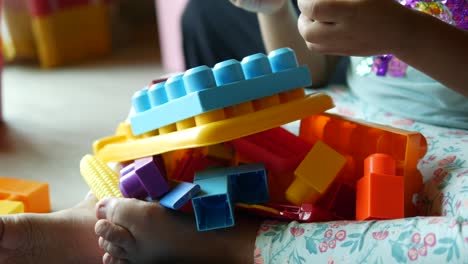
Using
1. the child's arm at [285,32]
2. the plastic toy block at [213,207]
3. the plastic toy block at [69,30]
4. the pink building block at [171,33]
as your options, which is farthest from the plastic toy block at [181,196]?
the plastic toy block at [69,30]

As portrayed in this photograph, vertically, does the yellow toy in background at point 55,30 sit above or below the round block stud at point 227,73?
above

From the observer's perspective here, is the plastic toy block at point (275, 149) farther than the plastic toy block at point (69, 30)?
No

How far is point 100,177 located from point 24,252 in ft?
0.45

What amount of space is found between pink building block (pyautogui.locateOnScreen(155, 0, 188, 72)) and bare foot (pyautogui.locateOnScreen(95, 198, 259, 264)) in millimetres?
819

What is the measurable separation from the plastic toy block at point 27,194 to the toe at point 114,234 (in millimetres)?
245

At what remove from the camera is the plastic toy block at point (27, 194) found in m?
0.89

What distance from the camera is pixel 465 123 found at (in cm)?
83

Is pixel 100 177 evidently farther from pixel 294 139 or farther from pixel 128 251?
pixel 294 139

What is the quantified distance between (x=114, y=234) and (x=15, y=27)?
1205 millimetres

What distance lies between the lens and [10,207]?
32.3 inches

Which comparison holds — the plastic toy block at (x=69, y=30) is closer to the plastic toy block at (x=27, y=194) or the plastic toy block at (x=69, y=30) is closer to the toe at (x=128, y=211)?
the plastic toy block at (x=27, y=194)

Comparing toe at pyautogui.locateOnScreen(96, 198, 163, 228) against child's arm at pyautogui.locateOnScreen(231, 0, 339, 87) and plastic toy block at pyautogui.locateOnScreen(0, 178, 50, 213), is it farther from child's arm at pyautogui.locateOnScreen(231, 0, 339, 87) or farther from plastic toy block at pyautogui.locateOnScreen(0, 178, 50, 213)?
child's arm at pyautogui.locateOnScreen(231, 0, 339, 87)

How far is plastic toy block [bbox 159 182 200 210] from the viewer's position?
69cm

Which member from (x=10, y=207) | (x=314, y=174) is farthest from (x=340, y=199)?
(x=10, y=207)
